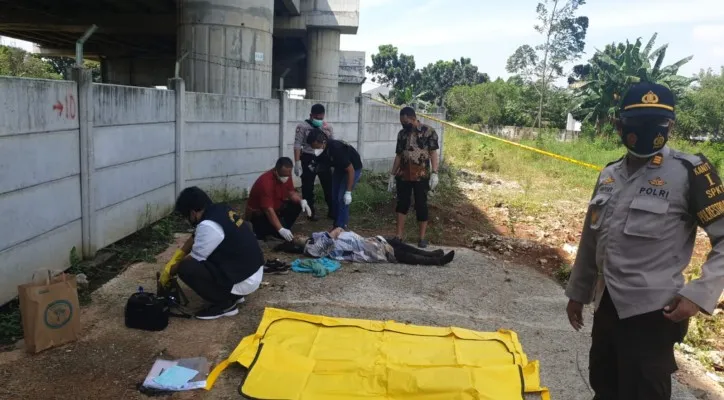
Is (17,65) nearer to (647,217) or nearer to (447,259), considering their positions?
(447,259)

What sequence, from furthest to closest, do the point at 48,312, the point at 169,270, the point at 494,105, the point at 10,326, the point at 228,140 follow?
the point at 494,105 < the point at 228,140 < the point at 169,270 < the point at 10,326 < the point at 48,312

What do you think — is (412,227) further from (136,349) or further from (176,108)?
(136,349)

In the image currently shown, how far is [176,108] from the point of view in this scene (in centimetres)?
717

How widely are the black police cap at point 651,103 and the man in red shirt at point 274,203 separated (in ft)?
13.1

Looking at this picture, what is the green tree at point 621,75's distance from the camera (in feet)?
83.4

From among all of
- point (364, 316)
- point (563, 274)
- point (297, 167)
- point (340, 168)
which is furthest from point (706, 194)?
point (297, 167)

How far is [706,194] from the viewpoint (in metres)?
2.15

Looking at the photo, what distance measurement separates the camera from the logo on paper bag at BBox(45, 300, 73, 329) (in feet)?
11.3

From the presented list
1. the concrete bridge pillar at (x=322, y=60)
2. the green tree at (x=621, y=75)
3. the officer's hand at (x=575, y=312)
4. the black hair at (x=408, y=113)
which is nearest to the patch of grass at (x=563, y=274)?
the black hair at (x=408, y=113)

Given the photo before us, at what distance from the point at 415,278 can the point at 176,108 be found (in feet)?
12.9

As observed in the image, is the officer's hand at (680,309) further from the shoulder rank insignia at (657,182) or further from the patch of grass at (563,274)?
the patch of grass at (563,274)

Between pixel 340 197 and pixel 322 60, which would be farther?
pixel 322 60

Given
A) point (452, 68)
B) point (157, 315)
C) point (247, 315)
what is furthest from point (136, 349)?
point (452, 68)

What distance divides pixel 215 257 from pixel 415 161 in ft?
9.83
